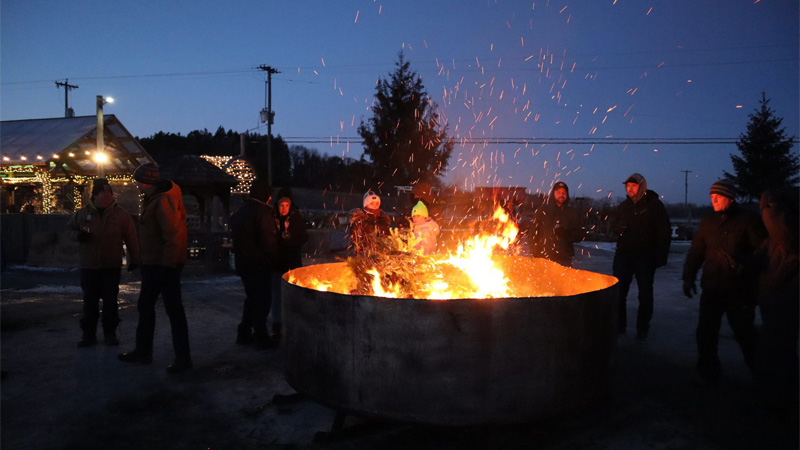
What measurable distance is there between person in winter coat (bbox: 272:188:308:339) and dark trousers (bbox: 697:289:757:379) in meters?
4.06

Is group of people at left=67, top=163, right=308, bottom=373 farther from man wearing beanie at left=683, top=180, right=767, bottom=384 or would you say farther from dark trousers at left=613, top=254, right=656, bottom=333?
man wearing beanie at left=683, top=180, right=767, bottom=384

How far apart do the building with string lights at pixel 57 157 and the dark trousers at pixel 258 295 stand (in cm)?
1452

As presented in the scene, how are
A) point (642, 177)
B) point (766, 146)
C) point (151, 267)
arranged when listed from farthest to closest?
point (766, 146) < point (642, 177) < point (151, 267)

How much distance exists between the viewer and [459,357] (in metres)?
2.89

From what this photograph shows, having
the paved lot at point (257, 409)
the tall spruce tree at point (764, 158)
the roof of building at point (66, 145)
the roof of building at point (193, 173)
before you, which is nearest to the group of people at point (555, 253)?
the paved lot at point (257, 409)

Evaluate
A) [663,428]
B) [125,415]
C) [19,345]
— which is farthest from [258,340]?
[663,428]

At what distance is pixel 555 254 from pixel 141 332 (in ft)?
15.3

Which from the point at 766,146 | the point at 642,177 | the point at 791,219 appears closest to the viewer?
the point at 791,219

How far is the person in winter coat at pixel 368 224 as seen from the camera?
16.9 ft

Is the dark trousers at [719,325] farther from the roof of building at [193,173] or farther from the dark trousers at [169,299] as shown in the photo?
the roof of building at [193,173]

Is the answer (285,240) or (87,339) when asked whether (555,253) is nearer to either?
(285,240)

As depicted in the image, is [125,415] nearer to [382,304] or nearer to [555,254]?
[382,304]

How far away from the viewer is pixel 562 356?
304cm

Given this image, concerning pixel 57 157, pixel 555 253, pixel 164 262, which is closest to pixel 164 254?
pixel 164 262
